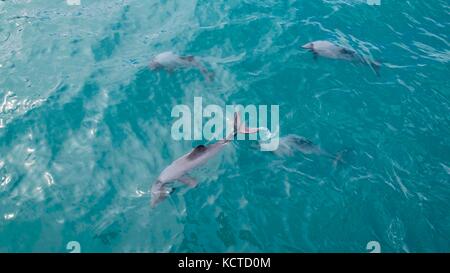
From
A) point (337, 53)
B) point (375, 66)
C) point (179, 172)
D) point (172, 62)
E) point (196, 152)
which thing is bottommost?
point (179, 172)

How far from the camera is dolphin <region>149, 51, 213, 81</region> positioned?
11.6 m

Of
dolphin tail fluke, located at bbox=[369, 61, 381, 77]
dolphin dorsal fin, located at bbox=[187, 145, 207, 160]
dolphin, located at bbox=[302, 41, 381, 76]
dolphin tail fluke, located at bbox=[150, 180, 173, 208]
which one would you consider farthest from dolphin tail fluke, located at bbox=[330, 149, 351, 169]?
dolphin tail fluke, located at bbox=[150, 180, 173, 208]

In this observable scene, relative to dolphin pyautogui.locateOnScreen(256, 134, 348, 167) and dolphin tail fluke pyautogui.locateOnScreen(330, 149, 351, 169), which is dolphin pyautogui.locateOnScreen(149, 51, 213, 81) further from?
dolphin tail fluke pyautogui.locateOnScreen(330, 149, 351, 169)

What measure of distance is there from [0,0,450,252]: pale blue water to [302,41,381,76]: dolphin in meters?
0.26

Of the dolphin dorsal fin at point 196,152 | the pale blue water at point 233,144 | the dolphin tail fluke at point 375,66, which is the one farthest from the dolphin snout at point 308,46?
the dolphin dorsal fin at point 196,152

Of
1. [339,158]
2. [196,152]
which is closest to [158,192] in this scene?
Result: [196,152]

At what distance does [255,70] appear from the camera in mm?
12055

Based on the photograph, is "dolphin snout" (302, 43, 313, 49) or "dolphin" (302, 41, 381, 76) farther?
"dolphin snout" (302, 43, 313, 49)

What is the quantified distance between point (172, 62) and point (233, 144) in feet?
11.6

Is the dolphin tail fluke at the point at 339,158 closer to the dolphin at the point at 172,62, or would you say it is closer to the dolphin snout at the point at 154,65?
the dolphin at the point at 172,62

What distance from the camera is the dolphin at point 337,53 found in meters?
11.9

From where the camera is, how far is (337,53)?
11.9 metres

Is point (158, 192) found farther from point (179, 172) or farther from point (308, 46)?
point (308, 46)
